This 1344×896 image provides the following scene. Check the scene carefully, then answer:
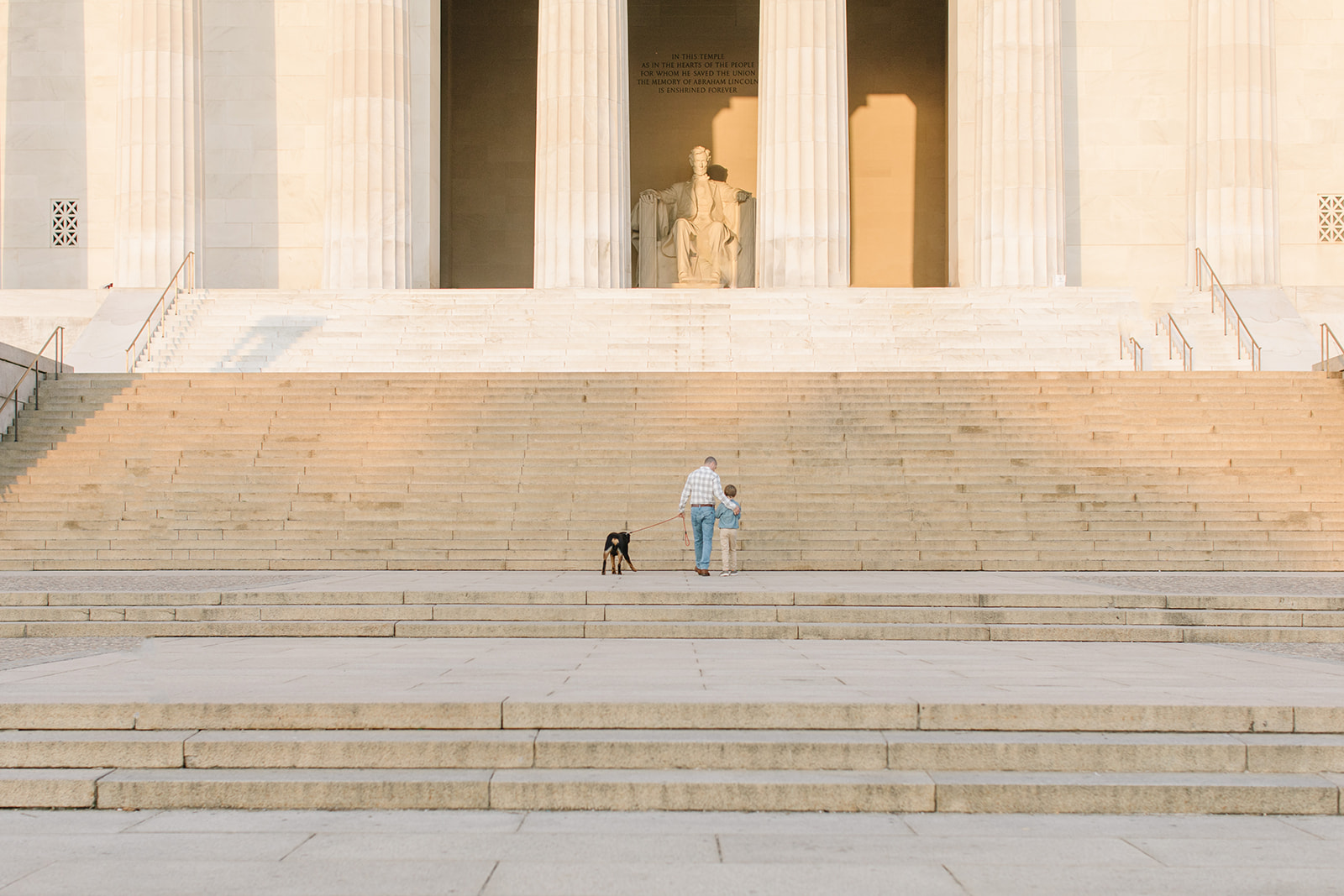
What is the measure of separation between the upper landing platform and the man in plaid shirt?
844cm

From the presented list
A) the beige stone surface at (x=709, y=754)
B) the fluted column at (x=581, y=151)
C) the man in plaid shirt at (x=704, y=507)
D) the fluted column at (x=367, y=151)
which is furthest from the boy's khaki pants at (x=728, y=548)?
the fluted column at (x=367, y=151)

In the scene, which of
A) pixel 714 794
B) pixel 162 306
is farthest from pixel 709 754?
pixel 162 306

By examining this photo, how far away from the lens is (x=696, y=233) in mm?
34406

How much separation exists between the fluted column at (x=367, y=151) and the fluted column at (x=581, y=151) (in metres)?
3.34

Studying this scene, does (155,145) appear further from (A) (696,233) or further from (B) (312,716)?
(B) (312,716)

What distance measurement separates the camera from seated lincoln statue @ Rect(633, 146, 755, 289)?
3425 cm

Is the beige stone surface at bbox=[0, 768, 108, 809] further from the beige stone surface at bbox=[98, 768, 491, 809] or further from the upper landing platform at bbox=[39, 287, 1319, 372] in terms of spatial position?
the upper landing platform at bbox=[39, 287, 1319, 372]

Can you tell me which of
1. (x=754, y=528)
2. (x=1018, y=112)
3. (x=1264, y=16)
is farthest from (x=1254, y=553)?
(x=1264, y=16)

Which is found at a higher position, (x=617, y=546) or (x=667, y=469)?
Answer: (x=667, y=469)

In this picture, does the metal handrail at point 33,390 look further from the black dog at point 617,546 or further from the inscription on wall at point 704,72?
the inscription on wall at point 704,72

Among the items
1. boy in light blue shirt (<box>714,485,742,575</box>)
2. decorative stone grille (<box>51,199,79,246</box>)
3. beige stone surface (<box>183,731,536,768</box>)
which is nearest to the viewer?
beige stone surface (<box>183,731,536,768</box>)

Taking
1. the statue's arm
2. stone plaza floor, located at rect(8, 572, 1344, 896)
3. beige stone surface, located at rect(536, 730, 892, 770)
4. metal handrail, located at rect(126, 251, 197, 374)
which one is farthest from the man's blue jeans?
the statue's arm

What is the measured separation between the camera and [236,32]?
30734 mm

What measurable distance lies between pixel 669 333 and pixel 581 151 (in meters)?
6.00
